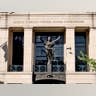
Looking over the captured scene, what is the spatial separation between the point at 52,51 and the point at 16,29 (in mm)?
4165

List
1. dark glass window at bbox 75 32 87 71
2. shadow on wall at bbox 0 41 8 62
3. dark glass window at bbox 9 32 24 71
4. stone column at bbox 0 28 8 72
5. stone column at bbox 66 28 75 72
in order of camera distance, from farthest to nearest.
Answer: dark glass window at bbox 9 32 24 71, dark glass window at bbox 75 32 87 71, shadow on wall at bbox 0 41 8 62, stone column at bbox 0 28 8 72, stone column at bbox 66 28 75 72

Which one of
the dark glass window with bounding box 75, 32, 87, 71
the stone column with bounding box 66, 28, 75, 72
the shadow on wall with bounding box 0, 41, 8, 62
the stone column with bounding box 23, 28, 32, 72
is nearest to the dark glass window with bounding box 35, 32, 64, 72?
the stone column with bounding box 23, 28, 32, 72

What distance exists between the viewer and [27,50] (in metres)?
29.3

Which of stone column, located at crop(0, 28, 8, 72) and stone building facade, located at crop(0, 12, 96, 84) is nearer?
stone building facade, located at crop(0, 12, 96, 84)

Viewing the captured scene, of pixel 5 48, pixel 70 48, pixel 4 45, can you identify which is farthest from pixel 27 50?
pixel 70 48

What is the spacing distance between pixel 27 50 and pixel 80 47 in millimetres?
5305

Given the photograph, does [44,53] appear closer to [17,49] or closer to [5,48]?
[17,49]

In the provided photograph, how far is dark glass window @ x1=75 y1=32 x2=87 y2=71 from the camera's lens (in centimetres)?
2993

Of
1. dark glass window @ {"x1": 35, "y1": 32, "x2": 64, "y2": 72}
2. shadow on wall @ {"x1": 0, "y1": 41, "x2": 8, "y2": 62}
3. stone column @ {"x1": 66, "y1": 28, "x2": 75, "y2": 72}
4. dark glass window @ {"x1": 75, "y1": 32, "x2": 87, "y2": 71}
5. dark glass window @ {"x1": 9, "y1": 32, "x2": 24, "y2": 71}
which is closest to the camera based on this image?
stone column @ {"x1": 66, "y1": 28, "x2": 75, "y2": 72}

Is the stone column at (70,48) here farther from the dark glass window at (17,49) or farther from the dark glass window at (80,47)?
the dark glass window at (17,49)

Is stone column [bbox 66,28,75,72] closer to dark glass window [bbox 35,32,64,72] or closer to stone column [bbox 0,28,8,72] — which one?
dark glass window [bbox 35,32,64,72]

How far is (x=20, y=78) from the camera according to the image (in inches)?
1117

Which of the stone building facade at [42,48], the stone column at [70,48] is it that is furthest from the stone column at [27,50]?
the stone column at [70,48]

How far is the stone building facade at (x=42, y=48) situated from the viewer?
1123 inches
